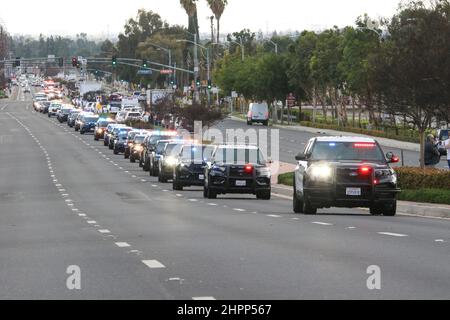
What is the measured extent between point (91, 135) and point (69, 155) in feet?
110

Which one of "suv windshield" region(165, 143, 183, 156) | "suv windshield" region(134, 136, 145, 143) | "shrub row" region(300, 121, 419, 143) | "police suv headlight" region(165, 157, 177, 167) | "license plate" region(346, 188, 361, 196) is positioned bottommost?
"shrub row" region(300, 121, 419, 143)

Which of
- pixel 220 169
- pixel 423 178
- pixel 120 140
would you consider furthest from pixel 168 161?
pixel 120 140

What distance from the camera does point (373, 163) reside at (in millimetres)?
26484

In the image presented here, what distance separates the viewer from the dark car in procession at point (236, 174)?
35.6 metres

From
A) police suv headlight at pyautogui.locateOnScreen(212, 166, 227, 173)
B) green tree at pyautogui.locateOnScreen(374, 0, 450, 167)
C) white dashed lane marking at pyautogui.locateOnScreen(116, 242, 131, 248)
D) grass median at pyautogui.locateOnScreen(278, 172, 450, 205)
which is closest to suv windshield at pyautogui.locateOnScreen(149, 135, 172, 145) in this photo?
green tree at pyautogui.locateOnScreen(374, 0, 450, 167)

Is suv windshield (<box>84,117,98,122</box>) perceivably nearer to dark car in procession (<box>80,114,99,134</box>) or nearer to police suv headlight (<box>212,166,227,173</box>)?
dark car in procession (<box>80,114,99,134</box>)

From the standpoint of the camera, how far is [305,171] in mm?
26234

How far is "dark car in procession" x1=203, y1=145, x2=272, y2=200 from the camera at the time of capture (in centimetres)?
3559

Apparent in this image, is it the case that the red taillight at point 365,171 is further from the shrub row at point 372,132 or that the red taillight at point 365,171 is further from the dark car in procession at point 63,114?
the dark car in procession at point 63,114

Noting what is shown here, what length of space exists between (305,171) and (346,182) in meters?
0.94

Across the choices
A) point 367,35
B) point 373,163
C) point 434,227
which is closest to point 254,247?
point 434,227

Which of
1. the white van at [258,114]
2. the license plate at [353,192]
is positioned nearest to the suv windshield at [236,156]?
the license plate at [353,192]

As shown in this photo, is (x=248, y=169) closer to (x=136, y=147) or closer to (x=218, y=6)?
(x=136, y=147)
